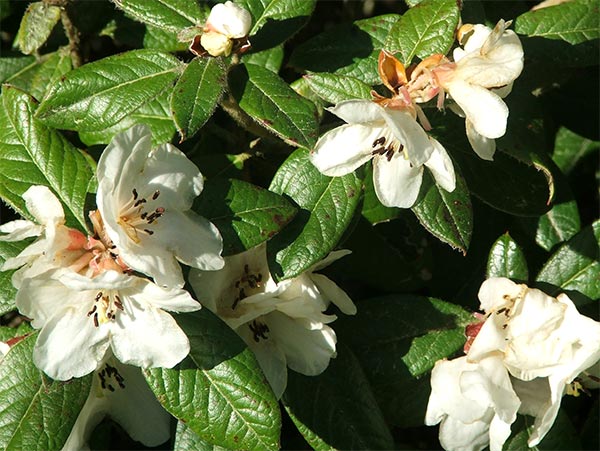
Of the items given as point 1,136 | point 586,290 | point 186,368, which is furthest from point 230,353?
point 586,290

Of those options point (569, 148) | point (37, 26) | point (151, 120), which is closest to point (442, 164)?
point (151, 120)

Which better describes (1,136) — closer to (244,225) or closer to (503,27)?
(244,225)

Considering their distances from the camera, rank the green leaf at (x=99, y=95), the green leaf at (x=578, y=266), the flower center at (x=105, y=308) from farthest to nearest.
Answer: the green leaf at (x=578, y=266) → the green leaf at (x=99, y=95) → the flower center at (x=105, y=308)

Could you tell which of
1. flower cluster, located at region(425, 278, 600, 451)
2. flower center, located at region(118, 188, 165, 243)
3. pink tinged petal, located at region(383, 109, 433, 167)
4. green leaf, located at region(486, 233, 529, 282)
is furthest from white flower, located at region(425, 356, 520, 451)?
flower center, located at region(118, 188, 165, 243)

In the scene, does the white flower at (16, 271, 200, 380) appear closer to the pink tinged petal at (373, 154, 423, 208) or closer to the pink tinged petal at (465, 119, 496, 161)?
the pink tinged petal at (373, 154, 423, 208)

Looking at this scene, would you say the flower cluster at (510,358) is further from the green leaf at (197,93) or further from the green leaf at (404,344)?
the green leaf at (197,93)

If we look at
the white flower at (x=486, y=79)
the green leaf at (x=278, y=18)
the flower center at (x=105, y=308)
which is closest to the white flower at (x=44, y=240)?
the flower center at (x=105, y=308)
